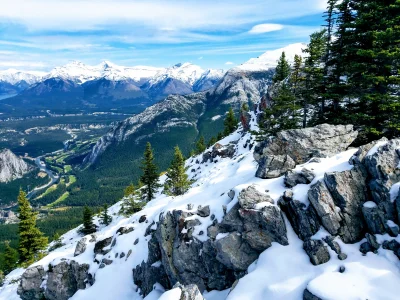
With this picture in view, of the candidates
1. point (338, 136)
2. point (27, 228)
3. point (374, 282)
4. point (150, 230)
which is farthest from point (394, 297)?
point (27, 228)

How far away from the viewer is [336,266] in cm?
1869

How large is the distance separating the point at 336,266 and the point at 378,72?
67.1ft

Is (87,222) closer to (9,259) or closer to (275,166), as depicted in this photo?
(9,259)

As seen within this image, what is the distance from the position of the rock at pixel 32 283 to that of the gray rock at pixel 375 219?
1644 inches

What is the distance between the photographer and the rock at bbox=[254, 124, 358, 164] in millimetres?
28109

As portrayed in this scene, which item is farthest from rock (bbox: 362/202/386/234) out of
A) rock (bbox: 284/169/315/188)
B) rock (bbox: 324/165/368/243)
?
rock (bbox: 284/169/315/188)

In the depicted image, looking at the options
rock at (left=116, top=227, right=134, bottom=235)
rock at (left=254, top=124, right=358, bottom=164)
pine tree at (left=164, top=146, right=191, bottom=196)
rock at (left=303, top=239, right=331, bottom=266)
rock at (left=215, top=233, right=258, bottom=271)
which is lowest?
rock at (left=116, top=227, right=134, bottom=235)

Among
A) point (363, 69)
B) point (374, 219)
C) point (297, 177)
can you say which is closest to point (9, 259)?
point (297, 177)

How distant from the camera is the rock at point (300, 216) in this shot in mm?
21312

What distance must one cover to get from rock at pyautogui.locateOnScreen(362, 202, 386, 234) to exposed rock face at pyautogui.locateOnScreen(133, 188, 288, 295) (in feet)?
20.0

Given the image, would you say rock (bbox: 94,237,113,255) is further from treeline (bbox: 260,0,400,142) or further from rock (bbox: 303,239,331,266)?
treeline (bbox: 260,0,400,142)

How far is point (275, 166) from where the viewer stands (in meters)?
28.3

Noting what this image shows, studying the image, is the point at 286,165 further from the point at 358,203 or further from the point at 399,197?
the point at 399,197

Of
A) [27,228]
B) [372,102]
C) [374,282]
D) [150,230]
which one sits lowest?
[27,228]
